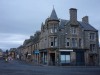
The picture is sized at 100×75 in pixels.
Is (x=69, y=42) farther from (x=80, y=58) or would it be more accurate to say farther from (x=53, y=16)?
(x=53, y=16)

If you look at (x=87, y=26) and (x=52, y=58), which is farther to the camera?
(x=87, y=26)

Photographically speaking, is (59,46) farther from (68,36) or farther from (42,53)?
(42,53)

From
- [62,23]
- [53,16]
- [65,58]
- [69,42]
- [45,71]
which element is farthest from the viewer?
[62,23]

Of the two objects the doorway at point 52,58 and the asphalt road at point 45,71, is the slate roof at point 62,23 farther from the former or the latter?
the asphalt road at point 45,71

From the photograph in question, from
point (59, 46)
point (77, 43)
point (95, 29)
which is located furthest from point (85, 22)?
point (59, 46)

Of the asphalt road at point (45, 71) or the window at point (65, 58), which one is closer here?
the asphalt road at point (45, 71)

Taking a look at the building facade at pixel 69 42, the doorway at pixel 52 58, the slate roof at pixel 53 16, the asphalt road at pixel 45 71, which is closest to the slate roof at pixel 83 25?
the building facade at pixel 69 42

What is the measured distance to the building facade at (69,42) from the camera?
56.5 m

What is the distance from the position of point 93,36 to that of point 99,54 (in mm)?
6588

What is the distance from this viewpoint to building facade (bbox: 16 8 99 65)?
56500 mm

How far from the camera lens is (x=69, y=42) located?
57.7 m

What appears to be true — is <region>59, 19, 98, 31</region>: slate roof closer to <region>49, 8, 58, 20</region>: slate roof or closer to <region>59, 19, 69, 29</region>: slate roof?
<region>59, 19, 69, 29</region>: slate roof

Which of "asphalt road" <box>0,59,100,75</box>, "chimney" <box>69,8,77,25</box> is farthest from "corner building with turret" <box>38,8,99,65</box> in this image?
"asphalt road" <box>0,59,100,75</box>

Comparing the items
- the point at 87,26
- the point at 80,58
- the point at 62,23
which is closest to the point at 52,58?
the point at 80,58
